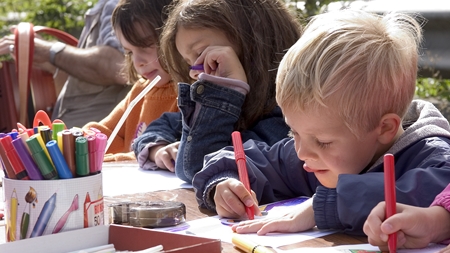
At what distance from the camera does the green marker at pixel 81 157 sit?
1175mm

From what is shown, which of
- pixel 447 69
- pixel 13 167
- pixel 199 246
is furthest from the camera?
pixel 447 69

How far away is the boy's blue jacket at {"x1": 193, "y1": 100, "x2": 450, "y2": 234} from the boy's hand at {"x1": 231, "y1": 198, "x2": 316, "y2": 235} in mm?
23

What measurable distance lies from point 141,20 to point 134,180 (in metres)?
0.76

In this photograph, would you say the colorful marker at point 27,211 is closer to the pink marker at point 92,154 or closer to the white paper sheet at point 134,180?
the pink marker at point 92,154

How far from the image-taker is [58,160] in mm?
1170

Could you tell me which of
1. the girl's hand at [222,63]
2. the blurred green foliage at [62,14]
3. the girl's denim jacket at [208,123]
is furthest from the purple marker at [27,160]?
the blurred green foliage at [62,14]

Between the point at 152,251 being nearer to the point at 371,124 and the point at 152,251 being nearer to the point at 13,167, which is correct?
the point at 13,167

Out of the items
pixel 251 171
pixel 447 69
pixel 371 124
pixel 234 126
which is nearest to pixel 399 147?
pixel 371 124

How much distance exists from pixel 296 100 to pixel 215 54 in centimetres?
57

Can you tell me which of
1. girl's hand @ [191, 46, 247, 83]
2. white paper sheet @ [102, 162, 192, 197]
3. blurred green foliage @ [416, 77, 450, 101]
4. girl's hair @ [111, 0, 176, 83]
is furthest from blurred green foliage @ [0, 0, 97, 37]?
girl's hand @ [191, 46, 247, 83]

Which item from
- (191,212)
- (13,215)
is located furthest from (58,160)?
(191,212)

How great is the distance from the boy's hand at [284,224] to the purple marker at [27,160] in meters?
0.37

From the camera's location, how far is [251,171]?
160 centimetres

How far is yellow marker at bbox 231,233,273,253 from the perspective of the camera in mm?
1158
